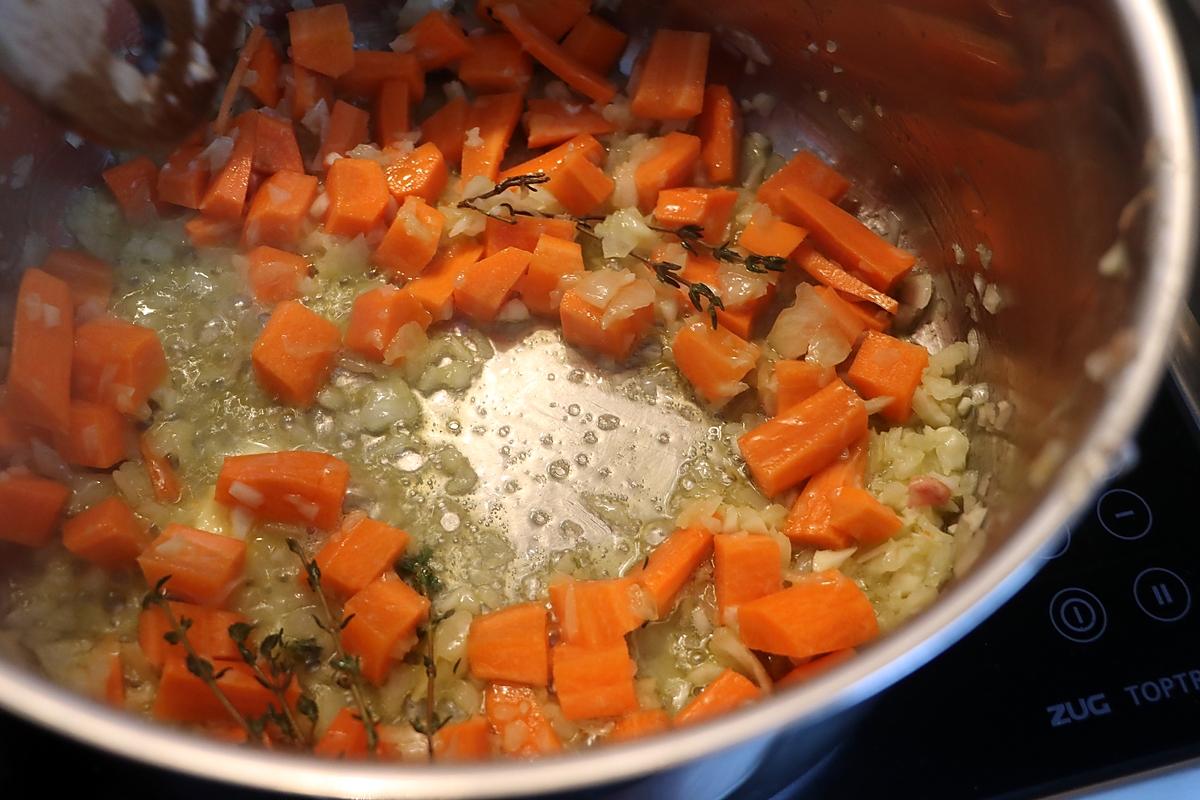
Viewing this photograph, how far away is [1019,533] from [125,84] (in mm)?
2181

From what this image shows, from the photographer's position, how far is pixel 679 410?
2.17 meters

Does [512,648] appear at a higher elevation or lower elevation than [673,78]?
lower

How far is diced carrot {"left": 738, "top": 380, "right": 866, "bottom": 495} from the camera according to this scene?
6.50ft

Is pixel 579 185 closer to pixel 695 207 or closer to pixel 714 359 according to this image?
pixel 695 207

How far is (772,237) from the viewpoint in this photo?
224 centimetres

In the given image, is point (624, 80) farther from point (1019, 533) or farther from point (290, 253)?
point (1019, 533)

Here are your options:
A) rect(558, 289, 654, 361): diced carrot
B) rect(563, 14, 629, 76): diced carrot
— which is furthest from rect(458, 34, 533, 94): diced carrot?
rect(558, 289, 654, 361): diced carrot

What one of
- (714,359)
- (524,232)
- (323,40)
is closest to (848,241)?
(714,359)

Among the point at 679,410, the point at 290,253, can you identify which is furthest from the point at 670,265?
the point at 290,253

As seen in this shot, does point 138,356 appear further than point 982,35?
Yes

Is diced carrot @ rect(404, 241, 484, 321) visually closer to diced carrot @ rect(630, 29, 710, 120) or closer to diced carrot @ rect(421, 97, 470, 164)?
diced carrot @ rect(421, 97, 470, 164)

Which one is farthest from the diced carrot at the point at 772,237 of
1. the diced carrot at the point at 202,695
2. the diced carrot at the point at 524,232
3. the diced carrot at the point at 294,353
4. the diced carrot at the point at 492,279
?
the diced carrot at the point at 202,695

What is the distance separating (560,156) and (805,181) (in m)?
0.63

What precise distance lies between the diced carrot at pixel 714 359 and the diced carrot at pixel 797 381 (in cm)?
8
